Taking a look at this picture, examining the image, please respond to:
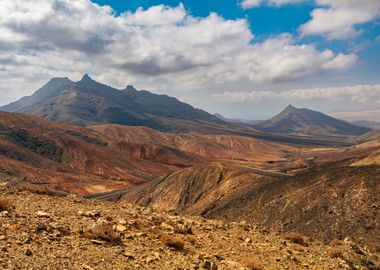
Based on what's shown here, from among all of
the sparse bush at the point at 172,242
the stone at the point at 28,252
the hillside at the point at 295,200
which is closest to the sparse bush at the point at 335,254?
the sparse bush at the point at 172,242

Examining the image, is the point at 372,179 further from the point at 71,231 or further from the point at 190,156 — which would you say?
the point at 190,156

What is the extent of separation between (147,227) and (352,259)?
33.7 feet

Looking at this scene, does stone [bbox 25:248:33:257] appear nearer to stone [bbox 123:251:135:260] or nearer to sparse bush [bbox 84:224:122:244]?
sparse bush [bbox 84:224:122:244]

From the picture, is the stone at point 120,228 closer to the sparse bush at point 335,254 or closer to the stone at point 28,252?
the stone at point 28,252

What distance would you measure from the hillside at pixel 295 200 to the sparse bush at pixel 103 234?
85.1ft

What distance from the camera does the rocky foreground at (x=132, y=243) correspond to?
11.2 meters

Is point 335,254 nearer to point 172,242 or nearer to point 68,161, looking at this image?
point 172,242

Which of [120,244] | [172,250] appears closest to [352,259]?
[172,250]

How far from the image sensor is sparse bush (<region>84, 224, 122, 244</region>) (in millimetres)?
13047

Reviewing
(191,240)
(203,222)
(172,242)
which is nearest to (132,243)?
(172,242)

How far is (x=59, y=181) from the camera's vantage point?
116m

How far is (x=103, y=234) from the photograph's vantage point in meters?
13.1

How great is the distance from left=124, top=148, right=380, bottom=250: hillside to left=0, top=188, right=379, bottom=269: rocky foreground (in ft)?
56.5

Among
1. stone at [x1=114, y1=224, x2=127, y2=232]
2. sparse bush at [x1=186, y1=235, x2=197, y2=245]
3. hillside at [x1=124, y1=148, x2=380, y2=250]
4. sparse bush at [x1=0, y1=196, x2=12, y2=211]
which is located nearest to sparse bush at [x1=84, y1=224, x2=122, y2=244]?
stone at [x1=114, y1=224, x2=127, y2=232]
